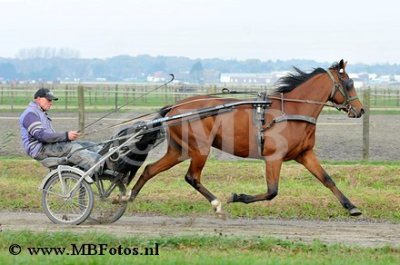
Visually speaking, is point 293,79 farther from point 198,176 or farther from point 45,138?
point 45,138

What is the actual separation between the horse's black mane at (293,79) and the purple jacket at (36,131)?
3.09m

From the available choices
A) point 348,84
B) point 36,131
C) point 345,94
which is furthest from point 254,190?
point 36,131

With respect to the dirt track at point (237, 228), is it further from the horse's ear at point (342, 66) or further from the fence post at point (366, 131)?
the fence post at point (366, 131)

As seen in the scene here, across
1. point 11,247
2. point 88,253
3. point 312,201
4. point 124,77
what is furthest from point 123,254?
point 124,77

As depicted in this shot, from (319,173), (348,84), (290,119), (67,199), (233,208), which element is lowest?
(233,208)

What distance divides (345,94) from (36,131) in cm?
430

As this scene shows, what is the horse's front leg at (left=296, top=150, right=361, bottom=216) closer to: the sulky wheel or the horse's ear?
the horse's ear

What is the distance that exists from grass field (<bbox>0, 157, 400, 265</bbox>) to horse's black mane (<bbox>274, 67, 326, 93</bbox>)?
2.09m

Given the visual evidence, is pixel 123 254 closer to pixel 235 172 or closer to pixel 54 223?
pixel 54 223

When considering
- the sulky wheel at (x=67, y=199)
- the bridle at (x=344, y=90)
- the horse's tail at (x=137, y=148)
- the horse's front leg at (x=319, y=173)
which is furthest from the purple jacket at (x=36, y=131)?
the bridle at (x=344, y=90)

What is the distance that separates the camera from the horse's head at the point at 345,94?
11.9 m

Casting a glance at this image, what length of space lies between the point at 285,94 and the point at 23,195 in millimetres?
4988

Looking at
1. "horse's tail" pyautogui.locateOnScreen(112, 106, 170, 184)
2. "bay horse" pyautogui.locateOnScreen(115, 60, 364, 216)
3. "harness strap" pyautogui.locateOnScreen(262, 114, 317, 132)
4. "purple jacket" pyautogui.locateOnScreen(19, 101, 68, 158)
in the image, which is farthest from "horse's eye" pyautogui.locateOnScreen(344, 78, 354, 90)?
"purple jacket" pyautogui.locateOnScreen(19, 101, 68, 158)

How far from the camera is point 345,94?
12.0 m
